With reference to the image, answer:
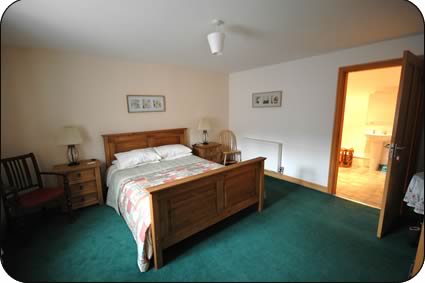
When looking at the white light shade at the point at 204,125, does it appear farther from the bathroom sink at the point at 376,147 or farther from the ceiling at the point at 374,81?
the bathroom sink at the point at 376,147

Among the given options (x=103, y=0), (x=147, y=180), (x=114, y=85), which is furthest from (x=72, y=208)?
(x=103, y=0)

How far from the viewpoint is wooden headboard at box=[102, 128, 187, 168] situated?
284 centimetres

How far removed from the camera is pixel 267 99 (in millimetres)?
3547

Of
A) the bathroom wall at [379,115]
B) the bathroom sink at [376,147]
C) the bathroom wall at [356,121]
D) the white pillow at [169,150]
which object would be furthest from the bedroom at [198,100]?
the bathroom wall at [356,121]

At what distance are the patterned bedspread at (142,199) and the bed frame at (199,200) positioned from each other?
0.26 feet

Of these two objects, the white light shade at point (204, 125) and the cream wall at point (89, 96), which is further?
the white light shade at point (204, 125)

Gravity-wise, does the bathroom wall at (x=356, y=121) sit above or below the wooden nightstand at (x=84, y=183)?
above

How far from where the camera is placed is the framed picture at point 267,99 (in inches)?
133

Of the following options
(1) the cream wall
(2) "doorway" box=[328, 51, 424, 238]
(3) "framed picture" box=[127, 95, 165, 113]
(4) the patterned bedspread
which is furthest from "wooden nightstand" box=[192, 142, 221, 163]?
(2) "doorway" box=[328, 51, 424, 238]

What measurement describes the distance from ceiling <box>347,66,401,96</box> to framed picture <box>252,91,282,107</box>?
4.06 feet

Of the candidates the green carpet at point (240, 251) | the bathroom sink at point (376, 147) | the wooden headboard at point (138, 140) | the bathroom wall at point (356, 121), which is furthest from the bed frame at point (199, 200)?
the bathroom wall at point (356, 121)

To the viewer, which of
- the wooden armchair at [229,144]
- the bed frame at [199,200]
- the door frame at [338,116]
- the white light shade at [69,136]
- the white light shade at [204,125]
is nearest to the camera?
the bed frame at [199,200]

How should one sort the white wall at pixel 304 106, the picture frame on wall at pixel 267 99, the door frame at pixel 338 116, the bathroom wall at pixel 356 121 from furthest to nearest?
the bathroom wall at pixel 356 121 < the picture frame on wall at pixel 267 99 < the white wall at pixel 304 106 < the door frame at pixel 338 116

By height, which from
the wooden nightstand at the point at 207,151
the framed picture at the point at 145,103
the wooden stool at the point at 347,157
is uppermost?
the framed picture at the point at 145,103
